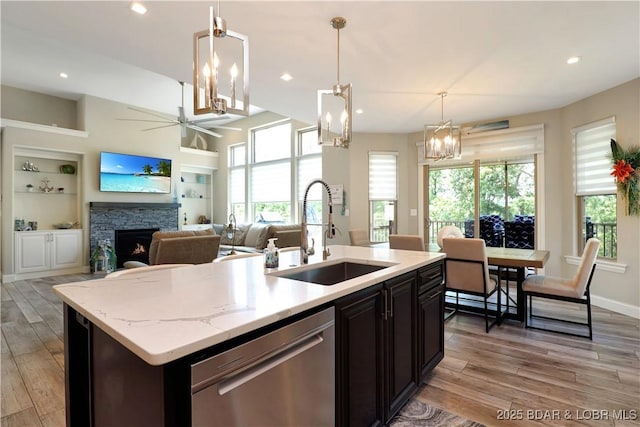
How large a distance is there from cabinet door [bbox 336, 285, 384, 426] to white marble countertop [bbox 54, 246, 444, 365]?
0.10 metres

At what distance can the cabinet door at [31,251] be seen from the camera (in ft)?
18.5

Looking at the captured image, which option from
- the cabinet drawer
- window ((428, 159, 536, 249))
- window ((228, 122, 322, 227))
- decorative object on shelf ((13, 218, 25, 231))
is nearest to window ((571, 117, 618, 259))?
window ((428, 159, 536, 249))

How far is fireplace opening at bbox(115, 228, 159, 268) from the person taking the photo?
22.0 feet

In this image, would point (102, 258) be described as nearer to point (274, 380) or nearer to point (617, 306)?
point (274, 380)

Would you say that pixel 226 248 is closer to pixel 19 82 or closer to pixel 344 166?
pixel 344 166

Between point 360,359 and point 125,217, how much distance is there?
7000 mm

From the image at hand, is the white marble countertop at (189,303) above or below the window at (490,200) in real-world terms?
below

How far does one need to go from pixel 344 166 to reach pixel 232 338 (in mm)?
5422

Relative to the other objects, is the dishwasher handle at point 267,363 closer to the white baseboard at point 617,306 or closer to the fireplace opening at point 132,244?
the white baseboard at point 617,306

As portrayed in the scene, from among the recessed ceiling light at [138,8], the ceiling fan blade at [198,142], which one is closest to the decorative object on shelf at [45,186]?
the ceiling fan blade at [198,142]

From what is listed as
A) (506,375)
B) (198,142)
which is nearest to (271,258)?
(506,375)

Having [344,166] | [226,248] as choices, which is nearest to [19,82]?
[226,248]

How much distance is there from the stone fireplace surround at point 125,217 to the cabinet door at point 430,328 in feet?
22.3

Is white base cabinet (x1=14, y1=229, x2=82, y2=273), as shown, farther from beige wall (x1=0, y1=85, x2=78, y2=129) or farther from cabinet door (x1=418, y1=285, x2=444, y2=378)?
cabinet door (x1=418, y1=285, x2=444, y2=378)
